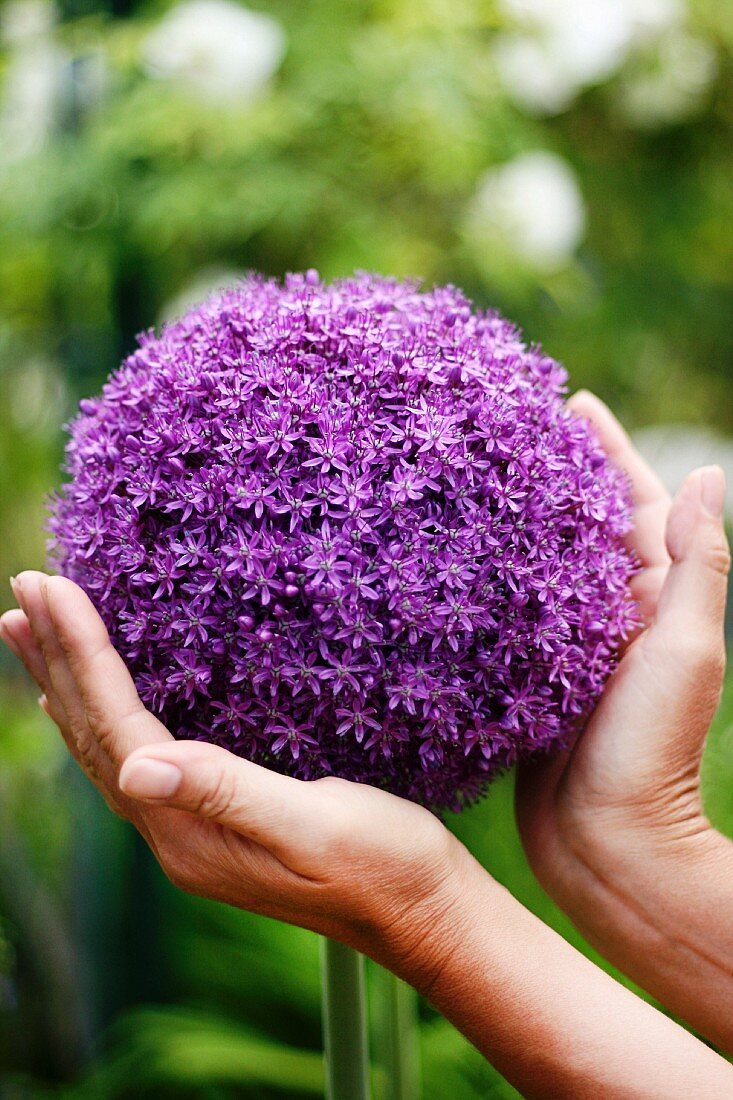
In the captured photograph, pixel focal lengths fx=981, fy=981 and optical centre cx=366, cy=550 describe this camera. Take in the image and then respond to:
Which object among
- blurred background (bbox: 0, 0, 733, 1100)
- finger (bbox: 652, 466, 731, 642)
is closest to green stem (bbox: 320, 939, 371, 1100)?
finger (bbox: 652, 466, 731, 642)

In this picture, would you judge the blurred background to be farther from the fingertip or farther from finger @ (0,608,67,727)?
the fingertip

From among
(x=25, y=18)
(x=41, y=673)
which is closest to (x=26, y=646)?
(x=41, y=673)

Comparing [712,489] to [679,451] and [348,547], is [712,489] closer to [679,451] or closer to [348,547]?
[348,547]

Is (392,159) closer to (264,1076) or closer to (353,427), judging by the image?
(353,427)

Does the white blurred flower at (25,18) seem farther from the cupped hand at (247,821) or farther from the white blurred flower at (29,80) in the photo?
the cupped hand at (247,821)

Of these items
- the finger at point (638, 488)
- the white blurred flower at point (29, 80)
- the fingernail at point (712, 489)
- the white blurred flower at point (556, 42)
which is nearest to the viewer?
the fingernail at point (712, 489)

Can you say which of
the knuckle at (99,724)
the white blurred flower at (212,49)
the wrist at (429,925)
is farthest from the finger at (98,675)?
the white blurred flower at (212,49)

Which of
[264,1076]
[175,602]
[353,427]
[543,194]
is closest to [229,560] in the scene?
[175,602]
